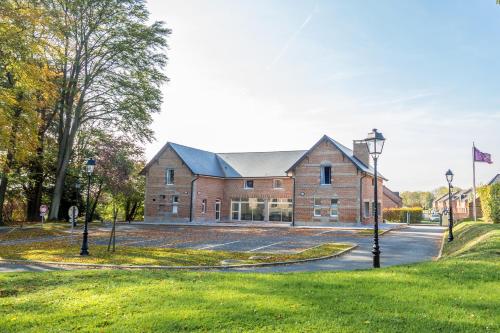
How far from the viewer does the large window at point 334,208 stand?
1464 inches

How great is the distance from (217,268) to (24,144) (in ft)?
66.7

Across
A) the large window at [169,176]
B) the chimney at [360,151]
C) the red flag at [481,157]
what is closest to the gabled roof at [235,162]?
the large window at [169,176]

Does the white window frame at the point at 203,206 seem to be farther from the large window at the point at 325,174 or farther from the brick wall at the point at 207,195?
the large window at the point at 325,174

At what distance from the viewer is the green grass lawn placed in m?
5.46

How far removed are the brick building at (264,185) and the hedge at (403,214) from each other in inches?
453

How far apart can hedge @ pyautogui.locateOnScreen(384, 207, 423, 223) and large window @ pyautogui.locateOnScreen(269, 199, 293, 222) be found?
1893 centimetres

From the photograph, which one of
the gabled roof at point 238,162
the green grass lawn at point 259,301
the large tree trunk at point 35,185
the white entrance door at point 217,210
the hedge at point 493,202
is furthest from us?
the white entrance door at point 217,210

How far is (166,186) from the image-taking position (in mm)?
42156

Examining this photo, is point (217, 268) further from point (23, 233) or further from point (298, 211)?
point (298, 211)

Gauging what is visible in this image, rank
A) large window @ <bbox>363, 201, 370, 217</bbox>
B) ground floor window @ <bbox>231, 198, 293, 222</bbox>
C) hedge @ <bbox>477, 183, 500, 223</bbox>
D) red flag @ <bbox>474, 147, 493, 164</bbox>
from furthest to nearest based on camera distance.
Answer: ground floor window @ <bbox>231, 198, 293, 222</bbox>, large window @ <bbox>363, 201, 370, 217</bbox>, red flag @ <bbox>474, 147, 493, 164</bbox>, hedge @ <bbox>477, 183, 500, 223</bbox>

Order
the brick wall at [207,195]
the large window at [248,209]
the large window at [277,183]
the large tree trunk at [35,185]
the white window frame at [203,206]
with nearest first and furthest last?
Result: 1. the large tree trunk at [35,185]
2. the brick wall at [207,195]
3. the white window frame at [203,206]
4. the large window at [277,183]
5. the large window at [248,209]

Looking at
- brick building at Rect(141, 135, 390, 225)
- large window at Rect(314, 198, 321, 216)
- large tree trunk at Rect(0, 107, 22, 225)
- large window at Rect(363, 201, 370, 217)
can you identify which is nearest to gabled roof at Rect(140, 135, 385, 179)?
brick building at Rect(141, 135, 390, 225)

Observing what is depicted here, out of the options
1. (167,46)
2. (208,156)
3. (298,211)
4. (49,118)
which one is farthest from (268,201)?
(49,118)

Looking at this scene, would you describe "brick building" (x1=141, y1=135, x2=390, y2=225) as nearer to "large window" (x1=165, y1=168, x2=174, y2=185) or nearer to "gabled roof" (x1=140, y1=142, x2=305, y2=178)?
"gabled roof" (x1=140, y1=142, x2=305, y2=178)
